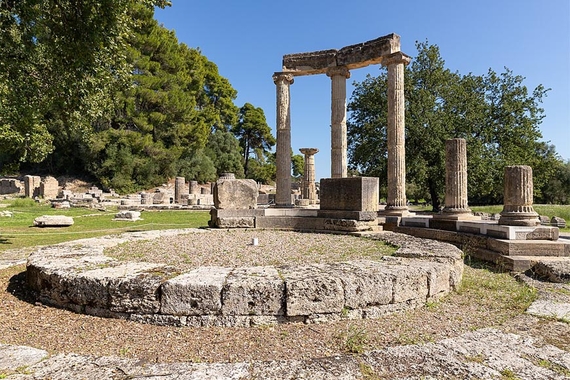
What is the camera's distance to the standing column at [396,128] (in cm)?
1288

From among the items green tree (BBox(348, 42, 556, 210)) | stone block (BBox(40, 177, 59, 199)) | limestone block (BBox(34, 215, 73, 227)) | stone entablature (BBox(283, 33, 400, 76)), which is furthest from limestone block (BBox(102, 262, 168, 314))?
stone block (BBox(40, 177, 59, 199))

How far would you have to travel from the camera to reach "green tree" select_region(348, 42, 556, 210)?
18.8m

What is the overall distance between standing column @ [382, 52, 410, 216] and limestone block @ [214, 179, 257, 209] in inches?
213

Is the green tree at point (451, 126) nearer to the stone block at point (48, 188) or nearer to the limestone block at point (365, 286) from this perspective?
the limestone block at point (365, 286)

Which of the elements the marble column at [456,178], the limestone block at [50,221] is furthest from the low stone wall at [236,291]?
the limestone block at [50,221]

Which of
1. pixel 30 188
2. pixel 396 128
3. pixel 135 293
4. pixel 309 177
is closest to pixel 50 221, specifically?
pixel 135 293

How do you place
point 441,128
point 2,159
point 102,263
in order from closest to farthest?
point 102,263, point 441,128, point 2,159

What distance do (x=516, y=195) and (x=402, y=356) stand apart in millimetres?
7328

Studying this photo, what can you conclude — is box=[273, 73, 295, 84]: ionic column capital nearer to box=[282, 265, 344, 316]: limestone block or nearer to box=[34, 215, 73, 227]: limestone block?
box=[34, 215, 73, 227]: limestone block

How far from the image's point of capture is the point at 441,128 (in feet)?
61.8

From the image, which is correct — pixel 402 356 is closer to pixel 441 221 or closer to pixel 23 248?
pixel 441 221

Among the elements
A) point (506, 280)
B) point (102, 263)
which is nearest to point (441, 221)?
point (506, 280)

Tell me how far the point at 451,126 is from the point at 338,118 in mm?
8294

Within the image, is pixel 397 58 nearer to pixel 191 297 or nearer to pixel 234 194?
pixel 234 194
